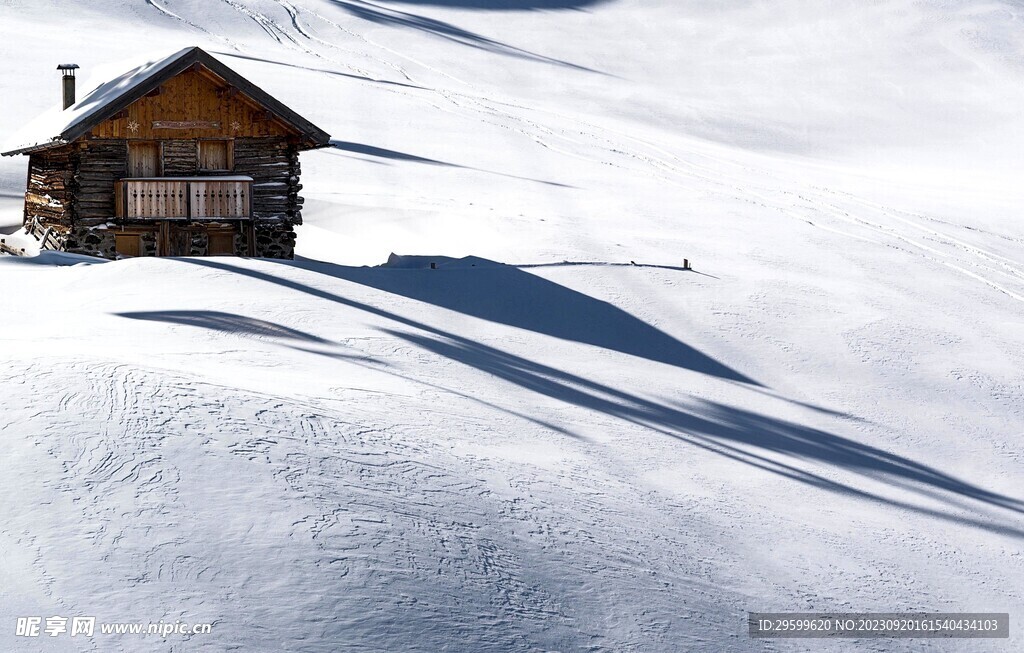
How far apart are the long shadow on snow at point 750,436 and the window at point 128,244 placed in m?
12.9

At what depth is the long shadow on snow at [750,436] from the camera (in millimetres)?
13914

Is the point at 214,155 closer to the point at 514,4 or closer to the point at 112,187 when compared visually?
the point at 112,187

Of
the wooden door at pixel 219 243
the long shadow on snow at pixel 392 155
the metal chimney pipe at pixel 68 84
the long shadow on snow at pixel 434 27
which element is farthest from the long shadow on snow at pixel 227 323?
the long shadow on snow at pixel 434 27

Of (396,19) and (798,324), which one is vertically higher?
(396,19)

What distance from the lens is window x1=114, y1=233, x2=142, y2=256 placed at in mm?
28609

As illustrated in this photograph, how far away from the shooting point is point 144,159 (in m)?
27.7

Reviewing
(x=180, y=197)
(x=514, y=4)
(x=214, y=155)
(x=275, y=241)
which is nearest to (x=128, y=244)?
(x=180, y=197)

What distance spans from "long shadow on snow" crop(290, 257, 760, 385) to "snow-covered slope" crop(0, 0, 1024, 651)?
11cm

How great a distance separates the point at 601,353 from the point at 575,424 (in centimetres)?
561

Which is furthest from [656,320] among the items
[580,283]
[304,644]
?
[304,644]

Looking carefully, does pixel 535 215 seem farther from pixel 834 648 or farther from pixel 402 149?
pixel 834 648

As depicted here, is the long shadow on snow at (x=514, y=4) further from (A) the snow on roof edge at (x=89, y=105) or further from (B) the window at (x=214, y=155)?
(B) the window at (x=214, y=155)

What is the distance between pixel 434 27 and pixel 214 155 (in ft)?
172

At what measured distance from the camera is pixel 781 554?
10.8m
